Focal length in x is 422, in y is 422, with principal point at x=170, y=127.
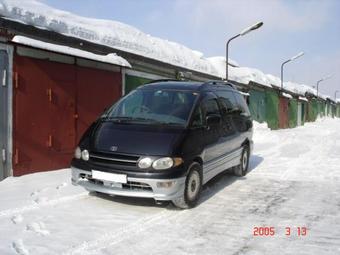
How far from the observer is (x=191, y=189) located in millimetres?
6086

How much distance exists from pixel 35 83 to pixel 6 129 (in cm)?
107

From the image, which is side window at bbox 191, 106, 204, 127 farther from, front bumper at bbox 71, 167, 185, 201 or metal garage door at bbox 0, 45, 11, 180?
metal garage door at bbox 0, 45, 11, 180

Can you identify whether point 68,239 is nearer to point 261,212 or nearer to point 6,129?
point 261,212

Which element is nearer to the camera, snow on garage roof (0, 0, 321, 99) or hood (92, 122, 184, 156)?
hood (92, 122, 184, 156)

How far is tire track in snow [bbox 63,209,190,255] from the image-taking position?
172 inches

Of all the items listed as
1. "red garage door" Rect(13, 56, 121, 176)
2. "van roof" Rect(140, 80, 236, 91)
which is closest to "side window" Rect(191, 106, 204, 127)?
"van roof" Rect(140, 80, 236, 91)

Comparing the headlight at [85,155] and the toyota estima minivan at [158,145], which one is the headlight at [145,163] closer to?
the toyota estima minivan at [158,145]

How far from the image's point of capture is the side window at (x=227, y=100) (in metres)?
7.75

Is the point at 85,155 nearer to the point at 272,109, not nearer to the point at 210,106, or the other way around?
the point at 210,106

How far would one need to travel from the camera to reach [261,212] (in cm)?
603

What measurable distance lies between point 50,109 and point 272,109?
2022 centimetres

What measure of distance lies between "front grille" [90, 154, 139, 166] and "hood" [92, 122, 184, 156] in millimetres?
69

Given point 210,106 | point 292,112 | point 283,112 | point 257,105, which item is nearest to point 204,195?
point 210,106

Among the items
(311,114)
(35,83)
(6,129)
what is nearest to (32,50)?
(35,83)
